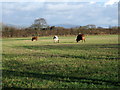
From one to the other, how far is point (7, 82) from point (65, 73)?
2.13 metres

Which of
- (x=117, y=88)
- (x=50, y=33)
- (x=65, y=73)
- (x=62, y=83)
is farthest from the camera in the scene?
(x=50, y=33)

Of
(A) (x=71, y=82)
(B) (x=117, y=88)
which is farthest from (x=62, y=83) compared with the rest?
(B) (x=117, y=88)

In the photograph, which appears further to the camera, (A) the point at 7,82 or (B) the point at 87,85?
(A) the point at 7,82

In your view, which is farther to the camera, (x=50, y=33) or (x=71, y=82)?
(x=50, y=33)

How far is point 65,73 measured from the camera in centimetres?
683

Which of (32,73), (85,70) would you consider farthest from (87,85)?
(32,73)

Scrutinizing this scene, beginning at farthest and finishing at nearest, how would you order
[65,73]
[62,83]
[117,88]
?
[65,73], [62,83], [117,88]

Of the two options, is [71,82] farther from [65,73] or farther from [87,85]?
[65,73]

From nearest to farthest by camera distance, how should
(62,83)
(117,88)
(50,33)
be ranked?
1. (117,88)
2. (62,83)
3. (50,33)

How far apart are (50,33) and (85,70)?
48.9 metres

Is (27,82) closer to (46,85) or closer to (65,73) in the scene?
(46,85)

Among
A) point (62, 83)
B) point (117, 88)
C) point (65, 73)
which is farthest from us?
point (65, 73)

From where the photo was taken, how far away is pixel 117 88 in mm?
5141

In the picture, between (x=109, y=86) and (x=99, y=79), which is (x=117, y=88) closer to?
(x=109, y=86)
